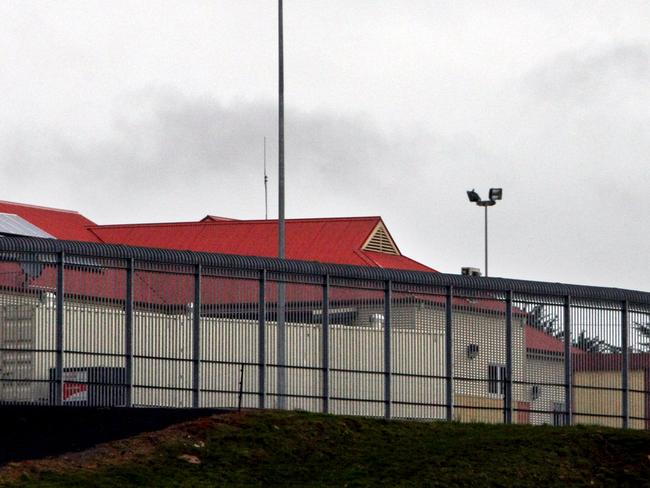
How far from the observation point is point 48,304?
2873 centimetres

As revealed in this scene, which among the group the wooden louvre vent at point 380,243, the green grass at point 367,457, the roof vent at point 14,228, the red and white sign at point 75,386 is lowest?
the green grass at point 367,457

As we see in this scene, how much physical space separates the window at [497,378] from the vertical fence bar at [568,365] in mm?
1395

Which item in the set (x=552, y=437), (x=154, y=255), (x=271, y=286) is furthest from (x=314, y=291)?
(x=552, y=437)

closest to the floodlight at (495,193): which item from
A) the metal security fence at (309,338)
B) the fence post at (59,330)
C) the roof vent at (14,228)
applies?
the roof vent at (14,228)

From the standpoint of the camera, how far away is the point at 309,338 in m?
31.2

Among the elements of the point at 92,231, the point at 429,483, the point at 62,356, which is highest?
the point at 92,231

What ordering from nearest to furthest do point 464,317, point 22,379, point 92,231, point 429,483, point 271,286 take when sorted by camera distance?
point 429,483 → point 22,379 → point 271,286 → point 464,317 → point 92,231

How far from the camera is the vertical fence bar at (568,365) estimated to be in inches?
1339

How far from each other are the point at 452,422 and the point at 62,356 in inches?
291

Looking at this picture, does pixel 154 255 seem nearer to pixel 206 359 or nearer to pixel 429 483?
pixel 206 359

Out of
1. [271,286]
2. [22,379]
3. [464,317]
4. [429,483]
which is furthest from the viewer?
[464,317]

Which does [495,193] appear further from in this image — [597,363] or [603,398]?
[603,398]

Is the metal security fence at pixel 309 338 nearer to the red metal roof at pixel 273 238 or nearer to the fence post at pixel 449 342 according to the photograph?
the fence post at pixel 449 342

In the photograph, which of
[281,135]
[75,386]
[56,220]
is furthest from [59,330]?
[56,220]
